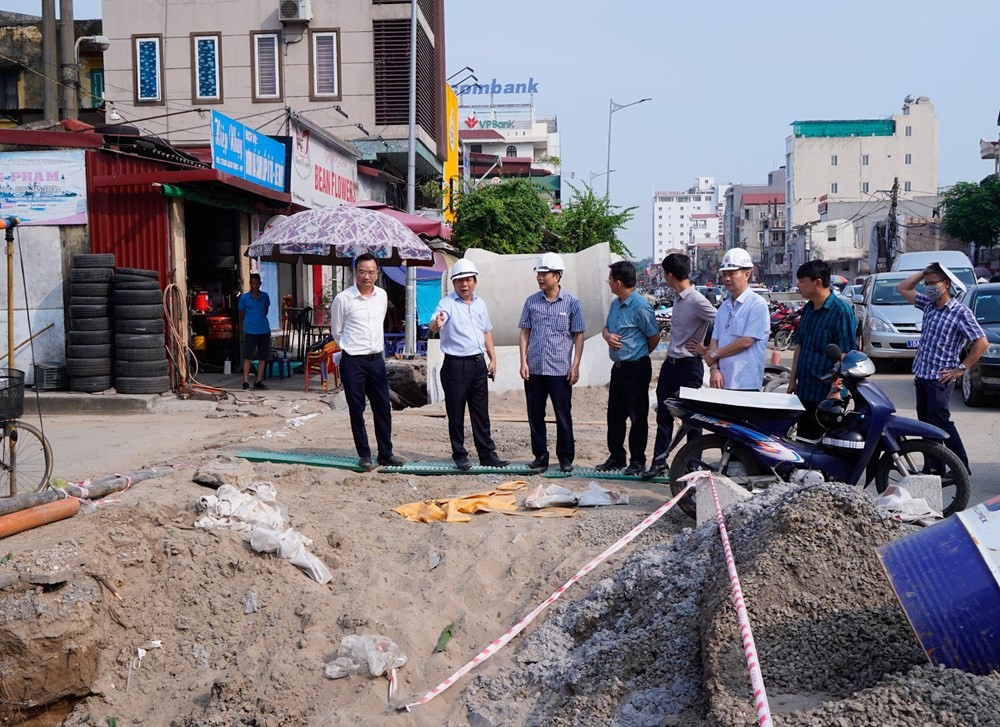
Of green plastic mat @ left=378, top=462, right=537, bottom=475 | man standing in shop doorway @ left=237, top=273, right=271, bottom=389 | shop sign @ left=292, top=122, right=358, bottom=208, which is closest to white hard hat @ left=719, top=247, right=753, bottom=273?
green plastic mat @ left=378, top=462, right=537, bottom=475

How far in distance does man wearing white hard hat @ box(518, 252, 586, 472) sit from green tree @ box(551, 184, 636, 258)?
2563 centimetres

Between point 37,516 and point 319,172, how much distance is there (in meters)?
15.2

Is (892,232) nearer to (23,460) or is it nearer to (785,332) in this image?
(785,332)

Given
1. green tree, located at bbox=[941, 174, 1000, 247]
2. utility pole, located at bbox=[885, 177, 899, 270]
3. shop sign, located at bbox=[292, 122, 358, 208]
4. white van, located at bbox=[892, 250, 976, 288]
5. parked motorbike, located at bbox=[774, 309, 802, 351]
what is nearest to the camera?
shop sign, located at bbox=[292, 122, 358, 208]

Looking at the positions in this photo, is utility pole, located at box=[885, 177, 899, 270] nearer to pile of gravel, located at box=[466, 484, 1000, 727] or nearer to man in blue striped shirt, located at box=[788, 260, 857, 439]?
man in blue striped shirt, located at box=[788, 260, 857, 439]

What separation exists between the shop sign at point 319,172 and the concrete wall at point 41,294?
18.5 ft

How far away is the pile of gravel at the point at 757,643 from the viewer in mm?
2879

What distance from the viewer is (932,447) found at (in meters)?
6.68

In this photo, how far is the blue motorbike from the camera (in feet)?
21.0

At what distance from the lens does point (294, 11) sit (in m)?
25.4

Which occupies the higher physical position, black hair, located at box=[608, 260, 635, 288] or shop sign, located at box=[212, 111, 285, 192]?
shop sign, located at box=[212, 111, 285, 192]

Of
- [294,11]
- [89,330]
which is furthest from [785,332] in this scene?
[89,330]

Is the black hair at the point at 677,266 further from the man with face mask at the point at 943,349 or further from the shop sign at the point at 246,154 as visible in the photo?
the shop sign at the point at 246,154

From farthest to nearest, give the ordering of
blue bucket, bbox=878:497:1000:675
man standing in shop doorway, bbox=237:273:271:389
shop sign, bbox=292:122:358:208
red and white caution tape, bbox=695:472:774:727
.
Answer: shop sign, bbox=292:122:358:208
man standing in shop doorway, bbox=237:273:271:389
blue bucket, bbox=878:497:1000:675
red and white caution tape, bbox=695:472:774:727
